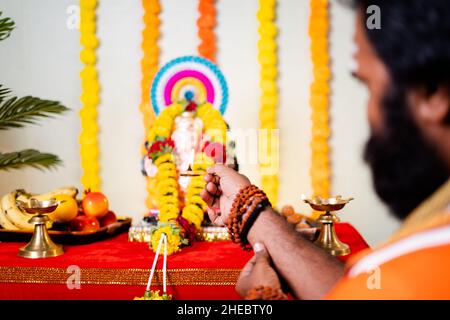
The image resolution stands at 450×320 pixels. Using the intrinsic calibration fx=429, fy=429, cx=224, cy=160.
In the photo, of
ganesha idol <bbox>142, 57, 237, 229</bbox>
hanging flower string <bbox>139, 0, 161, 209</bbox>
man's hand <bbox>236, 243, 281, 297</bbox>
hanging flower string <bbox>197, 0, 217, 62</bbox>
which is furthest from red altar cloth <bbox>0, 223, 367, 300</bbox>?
hanging flower string <bbox>197, 0, 217, 62</bbox>

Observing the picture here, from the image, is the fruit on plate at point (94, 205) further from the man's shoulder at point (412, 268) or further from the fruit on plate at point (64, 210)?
the man's shoulder at point (412, 268)

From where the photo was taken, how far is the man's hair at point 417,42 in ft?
2.01

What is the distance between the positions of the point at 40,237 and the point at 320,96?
2.77 meters

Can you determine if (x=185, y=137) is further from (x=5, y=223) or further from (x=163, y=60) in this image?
(x=163, y=60)

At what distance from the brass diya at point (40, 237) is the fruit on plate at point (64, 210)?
0.19 m

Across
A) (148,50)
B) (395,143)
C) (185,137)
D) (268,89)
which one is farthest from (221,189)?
(148,50)

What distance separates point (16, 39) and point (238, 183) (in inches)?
141

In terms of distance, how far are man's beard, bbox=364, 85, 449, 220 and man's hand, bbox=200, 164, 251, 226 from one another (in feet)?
2.21

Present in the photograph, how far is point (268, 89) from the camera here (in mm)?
3898

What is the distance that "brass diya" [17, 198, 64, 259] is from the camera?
6.18 ft

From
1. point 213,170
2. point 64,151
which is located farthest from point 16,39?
point 213,170

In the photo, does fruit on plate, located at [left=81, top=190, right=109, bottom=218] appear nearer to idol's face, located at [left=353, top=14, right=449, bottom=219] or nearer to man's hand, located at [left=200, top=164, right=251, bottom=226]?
man's hand, located at [left=200, top=164, right=251, bottom=226]
